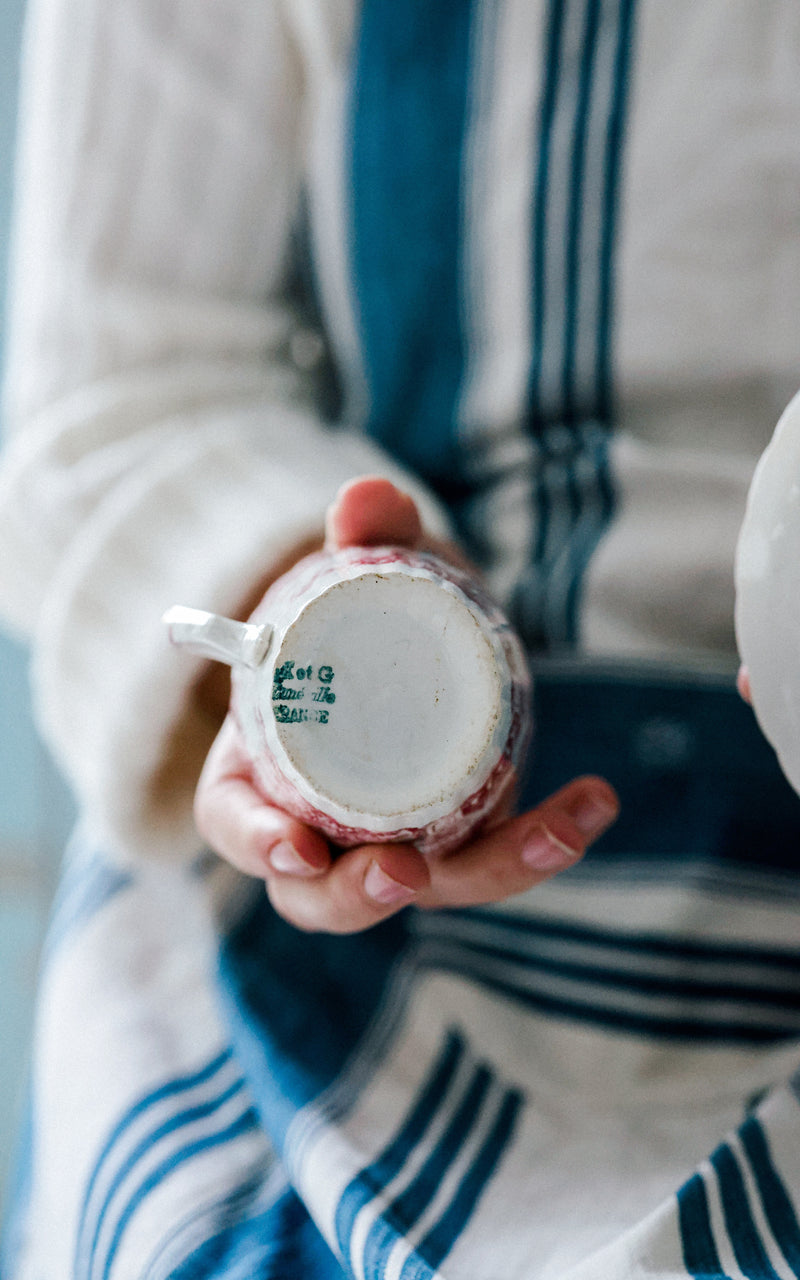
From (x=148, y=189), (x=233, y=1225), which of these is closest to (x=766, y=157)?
(x=148, y=189)

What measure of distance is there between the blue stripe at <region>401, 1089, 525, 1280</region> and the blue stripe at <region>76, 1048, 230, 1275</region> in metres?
0.09

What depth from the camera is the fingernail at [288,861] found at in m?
0.23

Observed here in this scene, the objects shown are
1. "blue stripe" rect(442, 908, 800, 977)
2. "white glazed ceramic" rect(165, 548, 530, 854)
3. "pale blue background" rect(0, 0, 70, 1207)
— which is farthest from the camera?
"pale blue background" rect(0, 0, 70, 1207)

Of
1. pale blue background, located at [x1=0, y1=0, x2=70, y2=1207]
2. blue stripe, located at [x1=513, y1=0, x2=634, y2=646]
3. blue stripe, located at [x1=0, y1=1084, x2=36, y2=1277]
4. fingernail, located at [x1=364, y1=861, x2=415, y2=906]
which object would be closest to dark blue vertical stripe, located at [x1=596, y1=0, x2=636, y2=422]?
blue stripe, located at [x1=513, y1=0, x2=634, y2=646]

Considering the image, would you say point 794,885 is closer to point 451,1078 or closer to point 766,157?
point 451,1078

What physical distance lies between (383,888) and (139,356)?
271 mm

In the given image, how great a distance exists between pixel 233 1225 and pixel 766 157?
1.23 ft

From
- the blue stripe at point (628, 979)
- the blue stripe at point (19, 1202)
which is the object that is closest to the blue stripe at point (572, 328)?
the blue stripe at point (628, 979)

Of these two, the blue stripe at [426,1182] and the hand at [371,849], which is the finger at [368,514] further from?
the blue stripe at [426,1182]

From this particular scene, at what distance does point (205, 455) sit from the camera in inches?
14.6

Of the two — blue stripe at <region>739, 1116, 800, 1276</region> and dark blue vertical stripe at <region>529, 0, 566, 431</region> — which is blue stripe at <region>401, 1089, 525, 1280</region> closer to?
blue stripe at <region>739, 1116, 800, 1276</region>

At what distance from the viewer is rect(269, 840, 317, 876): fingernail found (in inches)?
9.1

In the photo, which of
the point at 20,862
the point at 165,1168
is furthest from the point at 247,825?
the point at 20,862

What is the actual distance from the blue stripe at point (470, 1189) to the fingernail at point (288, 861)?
10cm
